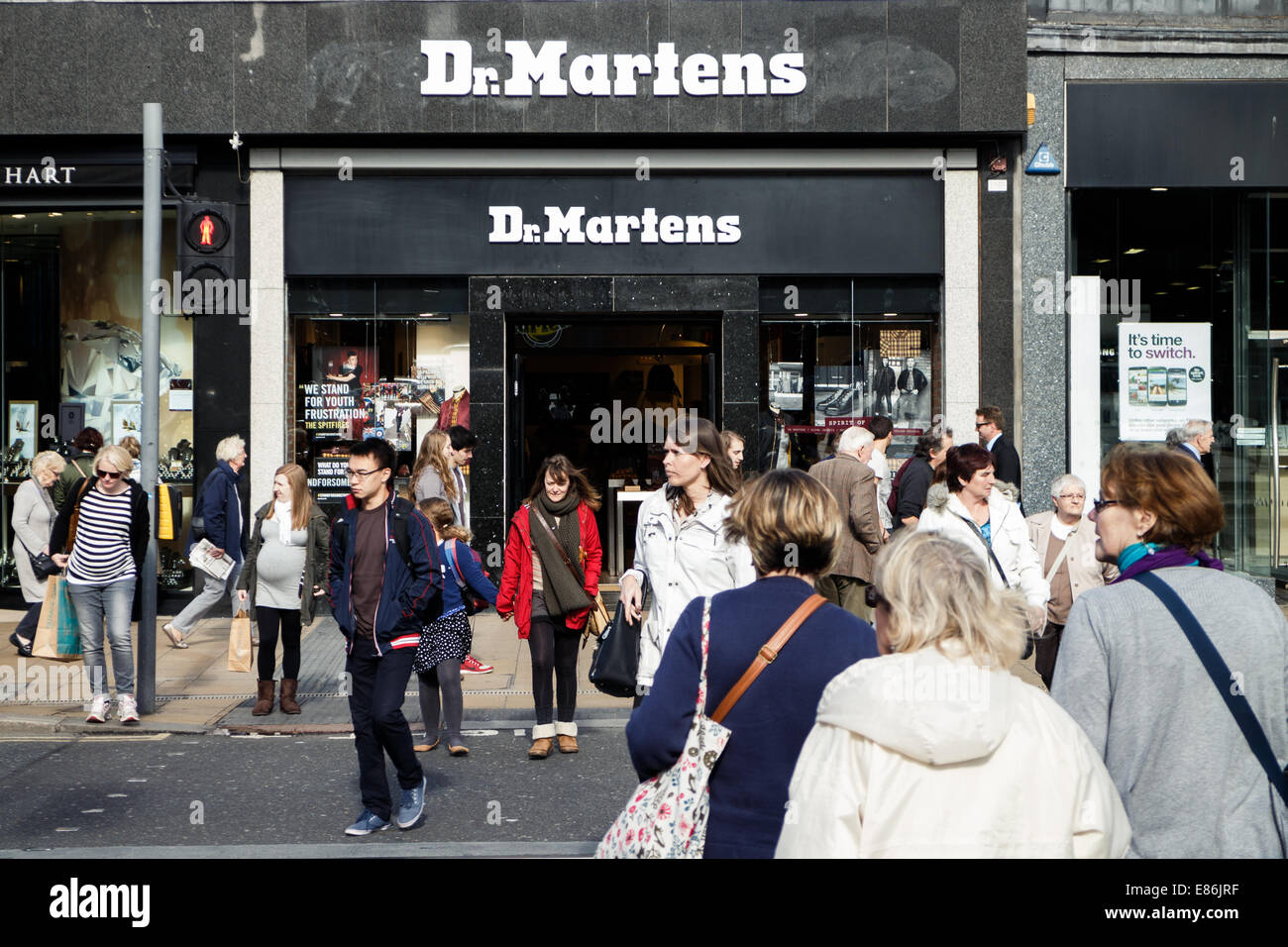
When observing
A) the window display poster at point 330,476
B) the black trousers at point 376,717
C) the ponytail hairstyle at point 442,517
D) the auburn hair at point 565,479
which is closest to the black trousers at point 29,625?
the window display poster at point 330,476

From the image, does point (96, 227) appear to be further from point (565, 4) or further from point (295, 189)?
point (565, 4)

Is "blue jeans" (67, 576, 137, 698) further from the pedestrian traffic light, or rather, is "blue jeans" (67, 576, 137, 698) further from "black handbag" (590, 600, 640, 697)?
"black handbag" (590, 600, 640, 697)

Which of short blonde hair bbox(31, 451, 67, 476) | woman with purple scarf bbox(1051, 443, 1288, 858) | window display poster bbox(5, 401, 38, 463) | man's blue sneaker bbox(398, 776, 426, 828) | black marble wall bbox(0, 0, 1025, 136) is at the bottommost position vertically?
man's blue sneaker bbox(398, 776, 426, 828)

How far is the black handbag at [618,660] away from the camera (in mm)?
5867

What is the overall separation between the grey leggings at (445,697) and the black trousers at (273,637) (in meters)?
1.38

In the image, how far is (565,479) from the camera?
772 cm

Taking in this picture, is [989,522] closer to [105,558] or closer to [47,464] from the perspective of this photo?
[105,558]

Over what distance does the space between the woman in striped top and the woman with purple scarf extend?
273 inches

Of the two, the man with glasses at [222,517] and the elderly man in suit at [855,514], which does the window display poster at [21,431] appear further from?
the elderly man in suit at [855,514]

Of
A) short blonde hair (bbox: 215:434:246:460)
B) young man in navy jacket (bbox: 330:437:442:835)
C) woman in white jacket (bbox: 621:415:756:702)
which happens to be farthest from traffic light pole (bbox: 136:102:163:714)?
woman in white jacket (bbox: 621:415:756:702)

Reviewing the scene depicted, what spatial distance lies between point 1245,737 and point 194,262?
8.31 meters

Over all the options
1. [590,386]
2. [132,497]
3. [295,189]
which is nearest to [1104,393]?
[590,386]

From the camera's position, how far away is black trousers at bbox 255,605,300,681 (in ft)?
28.9
